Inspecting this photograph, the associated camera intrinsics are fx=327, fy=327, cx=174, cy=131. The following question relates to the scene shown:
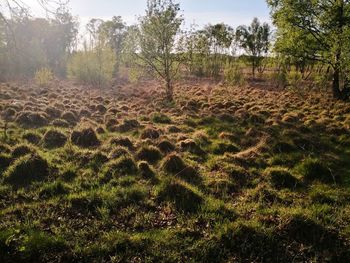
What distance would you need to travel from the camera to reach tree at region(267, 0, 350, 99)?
1953 centimetres

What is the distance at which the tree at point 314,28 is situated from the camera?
19531mm

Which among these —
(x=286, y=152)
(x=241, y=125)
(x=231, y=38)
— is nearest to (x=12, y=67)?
(x=231, y=38)

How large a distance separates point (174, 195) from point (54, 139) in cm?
592

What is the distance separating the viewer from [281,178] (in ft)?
28.0

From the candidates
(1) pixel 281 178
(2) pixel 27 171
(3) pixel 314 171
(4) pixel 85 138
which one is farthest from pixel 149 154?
(3) pixel 314 171

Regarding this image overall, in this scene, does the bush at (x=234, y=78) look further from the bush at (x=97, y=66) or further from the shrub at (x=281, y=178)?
the shrub at (x=281, y=178)

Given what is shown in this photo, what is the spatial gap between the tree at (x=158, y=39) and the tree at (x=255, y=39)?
28.4 meters

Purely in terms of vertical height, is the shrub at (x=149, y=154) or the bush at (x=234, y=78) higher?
the bush at (x=234, y=78)

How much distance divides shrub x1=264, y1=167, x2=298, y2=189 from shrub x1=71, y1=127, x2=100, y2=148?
596cm

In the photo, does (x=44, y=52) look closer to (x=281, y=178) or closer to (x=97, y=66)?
(x=97, y=66)

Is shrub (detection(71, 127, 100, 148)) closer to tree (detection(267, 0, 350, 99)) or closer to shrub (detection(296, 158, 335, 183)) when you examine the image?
shrub (detection(296, 158, 335, 183))

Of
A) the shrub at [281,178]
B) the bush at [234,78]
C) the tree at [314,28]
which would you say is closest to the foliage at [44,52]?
the bush at [234,78]

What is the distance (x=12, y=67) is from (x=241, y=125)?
33921 millimetres

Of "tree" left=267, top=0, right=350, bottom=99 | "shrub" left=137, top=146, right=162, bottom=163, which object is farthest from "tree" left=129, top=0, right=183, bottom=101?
"shrub" left=137, top=146, right=162, bottom=163
